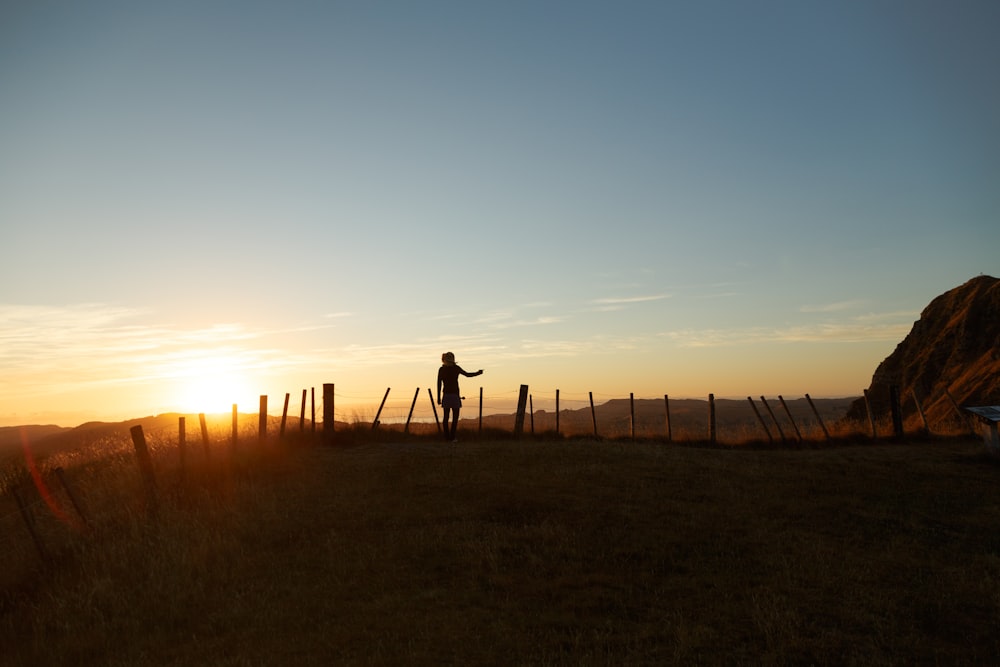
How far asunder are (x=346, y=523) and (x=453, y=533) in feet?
7.65

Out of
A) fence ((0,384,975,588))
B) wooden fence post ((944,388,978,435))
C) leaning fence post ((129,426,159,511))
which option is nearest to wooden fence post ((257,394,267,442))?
fence ((0,384,975,588))

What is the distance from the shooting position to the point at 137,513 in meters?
14.5

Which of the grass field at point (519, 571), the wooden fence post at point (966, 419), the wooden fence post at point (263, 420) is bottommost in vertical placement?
the grass field at point (519, 571)

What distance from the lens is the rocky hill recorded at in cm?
3306

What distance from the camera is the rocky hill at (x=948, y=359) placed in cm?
3306

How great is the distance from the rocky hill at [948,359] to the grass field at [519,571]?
17813mm

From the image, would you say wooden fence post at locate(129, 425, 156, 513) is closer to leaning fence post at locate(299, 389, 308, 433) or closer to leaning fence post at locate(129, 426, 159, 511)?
leaning fence post at locate(129, 426, 159, 511)

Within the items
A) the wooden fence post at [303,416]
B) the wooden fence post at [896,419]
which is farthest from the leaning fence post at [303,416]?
the wooden fence post at [896,419]

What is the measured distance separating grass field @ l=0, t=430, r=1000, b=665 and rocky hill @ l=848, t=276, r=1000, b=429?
17.8 meters

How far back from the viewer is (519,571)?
10.6 meters

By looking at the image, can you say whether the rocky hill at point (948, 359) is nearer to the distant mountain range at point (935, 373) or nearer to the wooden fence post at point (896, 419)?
the distant mountain range at point (935, 373)

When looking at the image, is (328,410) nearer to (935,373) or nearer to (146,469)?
(146,469)

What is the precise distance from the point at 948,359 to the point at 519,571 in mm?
38119

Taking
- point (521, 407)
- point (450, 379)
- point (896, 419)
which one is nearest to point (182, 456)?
point (450, 379)
